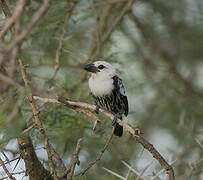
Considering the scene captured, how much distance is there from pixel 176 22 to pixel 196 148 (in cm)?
260

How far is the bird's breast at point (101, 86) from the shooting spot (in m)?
5.15

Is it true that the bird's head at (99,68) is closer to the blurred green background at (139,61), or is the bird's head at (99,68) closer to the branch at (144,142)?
the blurred green background at (139,61)

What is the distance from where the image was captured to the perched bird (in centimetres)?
517

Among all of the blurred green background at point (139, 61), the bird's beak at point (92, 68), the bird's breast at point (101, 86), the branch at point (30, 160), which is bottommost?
the branch at point (30, 160)

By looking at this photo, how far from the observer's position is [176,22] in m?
8.02

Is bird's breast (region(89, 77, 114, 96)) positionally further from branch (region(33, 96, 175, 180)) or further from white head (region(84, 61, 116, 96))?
branch (region(33, 96, 175, 180))

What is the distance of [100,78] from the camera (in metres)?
5.22

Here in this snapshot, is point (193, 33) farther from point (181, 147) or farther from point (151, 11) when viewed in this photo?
point (181, 147)

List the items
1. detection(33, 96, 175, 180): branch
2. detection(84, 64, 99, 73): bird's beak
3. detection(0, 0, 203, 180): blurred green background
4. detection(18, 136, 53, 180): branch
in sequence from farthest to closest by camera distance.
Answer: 1. detection(0, 0, 203, 180): blurred green background
2. detection(84, 64, 99, 73): bird's beak
3. detection(18, 136, 53, 180): branch
4. detection(33, 96, 175, 180): branch

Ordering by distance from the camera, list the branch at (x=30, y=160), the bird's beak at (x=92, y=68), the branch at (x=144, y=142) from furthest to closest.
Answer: the bird's beak at (x=92, y=68), the branch at (x=30, y=160), the branch at (x=144, y=142)

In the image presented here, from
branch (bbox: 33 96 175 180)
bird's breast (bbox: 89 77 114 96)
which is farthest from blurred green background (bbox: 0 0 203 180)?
branch (bbox: 33 96 175 180)

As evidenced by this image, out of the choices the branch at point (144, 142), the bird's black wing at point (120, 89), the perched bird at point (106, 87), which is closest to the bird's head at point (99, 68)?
the perched bird at point (106, 87)

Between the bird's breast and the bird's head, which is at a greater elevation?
the bird's head

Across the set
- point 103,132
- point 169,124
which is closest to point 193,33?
point 169,124
